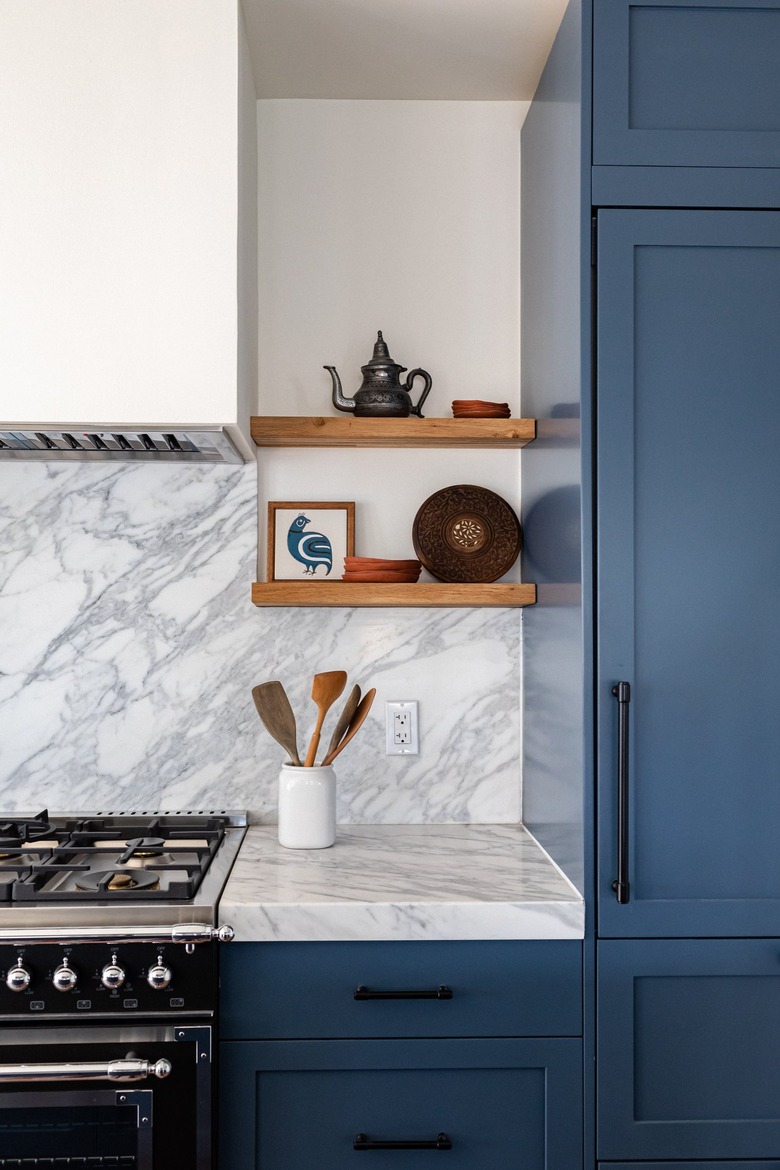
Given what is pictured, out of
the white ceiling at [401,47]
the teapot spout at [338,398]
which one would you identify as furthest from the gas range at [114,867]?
the white ceiling at [401,47]

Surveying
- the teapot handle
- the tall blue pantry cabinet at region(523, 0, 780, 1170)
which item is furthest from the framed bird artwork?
the tall blue pantry cabinet at region(523, 0, 780, 1170)

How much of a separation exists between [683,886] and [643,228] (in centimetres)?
112

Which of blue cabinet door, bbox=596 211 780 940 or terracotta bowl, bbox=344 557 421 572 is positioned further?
terracotta bowl, bbox=344 557 421 572

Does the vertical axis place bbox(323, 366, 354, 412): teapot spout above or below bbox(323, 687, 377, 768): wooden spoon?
above

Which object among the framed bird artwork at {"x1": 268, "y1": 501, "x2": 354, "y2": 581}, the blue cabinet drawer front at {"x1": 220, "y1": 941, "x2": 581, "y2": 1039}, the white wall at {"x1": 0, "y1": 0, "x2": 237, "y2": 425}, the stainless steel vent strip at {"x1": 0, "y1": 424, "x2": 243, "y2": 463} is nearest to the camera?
the blue cabinet drawer front at {"x1": 220, "y1": 941, "x2": 581, "y2": 1039}

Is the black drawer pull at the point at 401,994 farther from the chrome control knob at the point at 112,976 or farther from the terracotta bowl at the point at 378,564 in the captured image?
the terracotta bowl at the point at 378,564

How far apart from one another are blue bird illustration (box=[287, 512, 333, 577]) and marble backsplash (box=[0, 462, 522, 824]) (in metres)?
0.10

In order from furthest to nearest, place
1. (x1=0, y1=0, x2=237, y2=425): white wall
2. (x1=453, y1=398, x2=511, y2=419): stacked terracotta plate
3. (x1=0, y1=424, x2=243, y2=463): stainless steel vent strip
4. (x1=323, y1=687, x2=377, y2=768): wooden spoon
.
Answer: (x1=453, y1=398, x2=511, y2=419): stacked terracotta plate, (x1=323, y1=687, x2=377, y2=768): wooden spoon, (x1=0, y1=424, x2=243, y2=463): stainless steel vent strip, (x1=0, y1=0, x2=237, y2=425): white wall

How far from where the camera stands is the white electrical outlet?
6.93 feet

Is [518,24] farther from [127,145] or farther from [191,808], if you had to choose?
[191,808]

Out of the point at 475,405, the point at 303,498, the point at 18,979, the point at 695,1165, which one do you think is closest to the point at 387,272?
→ the point at 475,405

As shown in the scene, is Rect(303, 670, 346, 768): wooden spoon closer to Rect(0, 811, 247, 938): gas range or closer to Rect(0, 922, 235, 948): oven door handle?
Rect(0, 811, 247, 938): gas range

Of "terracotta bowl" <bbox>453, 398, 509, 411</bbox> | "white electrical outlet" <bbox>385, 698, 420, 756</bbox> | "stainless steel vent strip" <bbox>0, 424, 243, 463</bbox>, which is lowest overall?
"white electrical outlet" <bbox>385, 698, 420, 756</bbox>

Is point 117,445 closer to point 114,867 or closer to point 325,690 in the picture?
point 325,690
